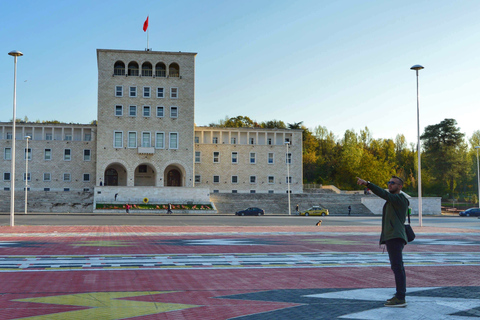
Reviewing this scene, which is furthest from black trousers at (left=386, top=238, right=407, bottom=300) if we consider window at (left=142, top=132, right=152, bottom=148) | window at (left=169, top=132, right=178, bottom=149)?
window at (left=142, top=132, right=152, bottom=148)

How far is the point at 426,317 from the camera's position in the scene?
255 inches

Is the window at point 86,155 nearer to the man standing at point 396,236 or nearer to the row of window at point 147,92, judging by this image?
the row of window at point 147,92

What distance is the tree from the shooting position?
8481 centimetres

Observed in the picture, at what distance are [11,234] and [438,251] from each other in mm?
17492

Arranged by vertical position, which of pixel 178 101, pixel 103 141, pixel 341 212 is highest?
pixel 178 101

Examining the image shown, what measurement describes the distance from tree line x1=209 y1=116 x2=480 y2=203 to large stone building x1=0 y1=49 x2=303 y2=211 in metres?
26.1

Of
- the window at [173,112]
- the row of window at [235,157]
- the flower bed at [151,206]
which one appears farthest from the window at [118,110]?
the row of window at [235,157]

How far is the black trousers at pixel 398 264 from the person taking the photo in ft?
23.2

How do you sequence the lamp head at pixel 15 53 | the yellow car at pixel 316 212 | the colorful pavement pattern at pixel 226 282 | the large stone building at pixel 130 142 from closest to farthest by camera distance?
the colorful pavement pattern at pixel 226 282
the lamp head at pixel 15 53
the yellow car at pixel 316 212
the large stone building at pixel 130 142

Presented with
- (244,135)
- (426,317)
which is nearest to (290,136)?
(244,135)

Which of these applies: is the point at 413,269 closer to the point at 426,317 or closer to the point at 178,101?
the point at 426,317

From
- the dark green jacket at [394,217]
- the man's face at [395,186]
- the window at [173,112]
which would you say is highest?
the window at [173,112]

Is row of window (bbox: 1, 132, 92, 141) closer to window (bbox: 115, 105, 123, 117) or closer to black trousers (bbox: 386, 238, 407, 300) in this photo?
window (bbox: 115, 105, 123, 117)

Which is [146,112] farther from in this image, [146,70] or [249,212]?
[249,212]
